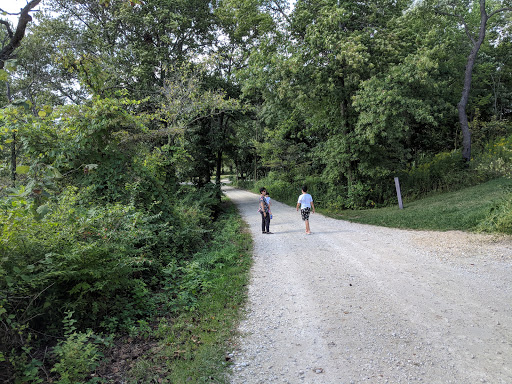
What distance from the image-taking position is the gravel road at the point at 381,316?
3.23 m

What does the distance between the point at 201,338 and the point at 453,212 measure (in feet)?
33.8

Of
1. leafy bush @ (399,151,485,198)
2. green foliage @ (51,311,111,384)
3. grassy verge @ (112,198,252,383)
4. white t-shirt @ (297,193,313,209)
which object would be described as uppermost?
leafy bush @ (399,151,485,198)

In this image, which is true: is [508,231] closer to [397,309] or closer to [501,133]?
[397,309]

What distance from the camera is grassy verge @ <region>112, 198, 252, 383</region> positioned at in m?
3.35

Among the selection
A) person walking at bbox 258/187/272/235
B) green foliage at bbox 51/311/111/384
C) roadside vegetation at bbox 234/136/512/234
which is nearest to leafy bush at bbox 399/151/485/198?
roadside vegetation at bbox 234/136/512/234

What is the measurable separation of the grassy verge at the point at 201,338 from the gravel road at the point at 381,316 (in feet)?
0.68

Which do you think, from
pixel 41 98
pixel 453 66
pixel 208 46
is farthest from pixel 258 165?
pixel 41 98

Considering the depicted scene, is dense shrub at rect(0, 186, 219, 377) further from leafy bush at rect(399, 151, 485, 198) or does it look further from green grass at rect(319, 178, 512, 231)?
leafy bush at rect(399, 151, 485, 198)

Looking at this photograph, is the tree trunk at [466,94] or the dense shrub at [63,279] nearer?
the dense shrub at [63,279]

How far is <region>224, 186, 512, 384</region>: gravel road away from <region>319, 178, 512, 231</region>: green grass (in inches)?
63.8

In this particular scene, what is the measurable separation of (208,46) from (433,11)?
1356cm

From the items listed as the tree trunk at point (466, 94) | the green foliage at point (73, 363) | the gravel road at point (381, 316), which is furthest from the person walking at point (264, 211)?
the tree trunk at point (466, 94)

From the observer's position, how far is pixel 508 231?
773 cm

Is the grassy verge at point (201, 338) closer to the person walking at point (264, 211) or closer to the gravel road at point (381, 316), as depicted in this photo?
the gravel road at point (381, 316)
